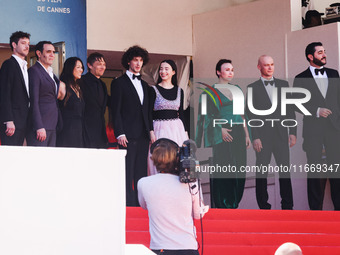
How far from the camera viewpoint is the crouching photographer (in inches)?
125

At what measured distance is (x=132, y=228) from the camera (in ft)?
16.1

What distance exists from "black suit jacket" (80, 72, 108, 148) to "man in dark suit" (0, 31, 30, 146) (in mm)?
586

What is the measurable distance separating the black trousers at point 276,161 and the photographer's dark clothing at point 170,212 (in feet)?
9.31

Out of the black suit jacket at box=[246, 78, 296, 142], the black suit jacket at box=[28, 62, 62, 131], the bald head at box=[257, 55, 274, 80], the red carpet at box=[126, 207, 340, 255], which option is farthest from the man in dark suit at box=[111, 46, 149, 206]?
the bald head at box=[257, 55, 274, 80]

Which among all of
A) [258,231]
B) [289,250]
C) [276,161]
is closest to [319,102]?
[276,161]

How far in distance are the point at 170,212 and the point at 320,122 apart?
11.2 ft

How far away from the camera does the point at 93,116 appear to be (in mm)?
5957

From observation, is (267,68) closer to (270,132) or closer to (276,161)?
(270,132)

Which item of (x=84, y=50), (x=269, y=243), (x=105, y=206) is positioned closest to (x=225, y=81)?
(x=269, y=243)

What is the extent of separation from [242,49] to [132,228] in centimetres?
418

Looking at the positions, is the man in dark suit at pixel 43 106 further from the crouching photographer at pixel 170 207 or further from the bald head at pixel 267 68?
the crouching photographer at pixel 170 207

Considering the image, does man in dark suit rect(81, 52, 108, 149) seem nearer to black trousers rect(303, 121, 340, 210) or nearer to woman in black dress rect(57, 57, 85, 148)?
woman in black dress rect(57, 57, 85, 148)

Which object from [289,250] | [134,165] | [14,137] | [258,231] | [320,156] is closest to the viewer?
[289,250]

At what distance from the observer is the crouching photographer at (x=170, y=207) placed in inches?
125
